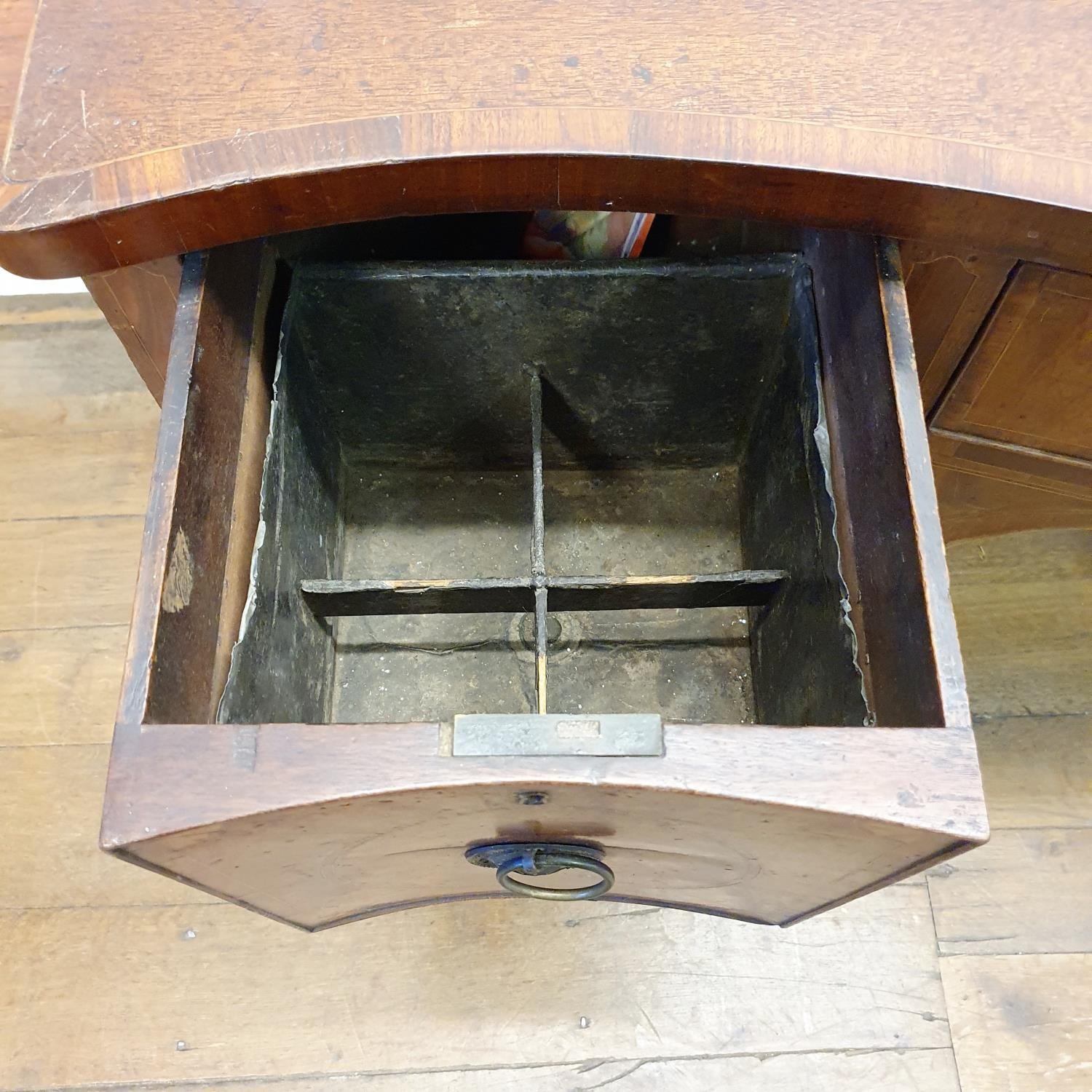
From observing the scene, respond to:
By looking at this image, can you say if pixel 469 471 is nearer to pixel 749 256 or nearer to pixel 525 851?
pixel 749 256

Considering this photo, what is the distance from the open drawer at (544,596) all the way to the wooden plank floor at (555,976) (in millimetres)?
197

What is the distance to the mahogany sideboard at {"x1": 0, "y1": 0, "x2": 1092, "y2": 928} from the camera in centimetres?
50

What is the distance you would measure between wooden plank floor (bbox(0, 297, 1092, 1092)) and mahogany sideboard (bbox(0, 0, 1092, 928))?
42 cm

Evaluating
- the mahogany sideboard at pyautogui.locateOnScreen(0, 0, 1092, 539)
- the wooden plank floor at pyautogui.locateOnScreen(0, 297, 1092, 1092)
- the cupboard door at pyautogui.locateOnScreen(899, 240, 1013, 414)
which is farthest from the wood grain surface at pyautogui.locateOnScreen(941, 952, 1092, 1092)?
the mahogany sideboard at pyautogui.locateOnScreen(0, 0, 1092, 539)

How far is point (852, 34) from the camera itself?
0.57 metres

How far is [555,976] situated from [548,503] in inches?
20.6

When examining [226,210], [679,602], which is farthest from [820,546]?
[226,210]

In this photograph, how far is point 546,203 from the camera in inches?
24.4

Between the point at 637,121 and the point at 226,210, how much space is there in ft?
0.87

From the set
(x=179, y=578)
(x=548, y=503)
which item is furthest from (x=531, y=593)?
(x=179, y=578)

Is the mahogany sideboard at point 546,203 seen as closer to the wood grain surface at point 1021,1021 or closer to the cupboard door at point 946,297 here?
the cupboard door at point 946,297

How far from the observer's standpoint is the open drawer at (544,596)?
502 millimetres

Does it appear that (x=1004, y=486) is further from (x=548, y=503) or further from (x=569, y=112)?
(x=569, y=112)

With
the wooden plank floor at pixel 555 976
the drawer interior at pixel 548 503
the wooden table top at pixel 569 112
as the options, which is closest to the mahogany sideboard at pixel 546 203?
the wooden table top at pixel 569 112
